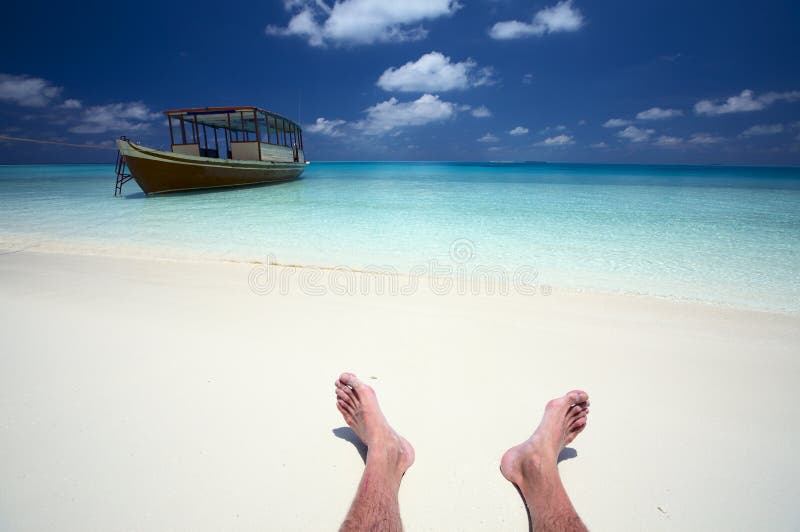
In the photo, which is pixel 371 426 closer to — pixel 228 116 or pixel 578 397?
pixel 578 397

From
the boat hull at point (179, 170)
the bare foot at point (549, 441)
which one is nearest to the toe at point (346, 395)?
the bare foot at point (549, 441)

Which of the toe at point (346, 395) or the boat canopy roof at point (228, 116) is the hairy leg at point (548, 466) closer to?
the toe at point (346, 395)

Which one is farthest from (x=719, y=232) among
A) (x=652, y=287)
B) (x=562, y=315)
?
(x=562, y=315)

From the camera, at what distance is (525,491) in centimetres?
132

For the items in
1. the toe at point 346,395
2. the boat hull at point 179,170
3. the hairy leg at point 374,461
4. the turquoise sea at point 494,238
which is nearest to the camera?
the hairy leg at point 374,461

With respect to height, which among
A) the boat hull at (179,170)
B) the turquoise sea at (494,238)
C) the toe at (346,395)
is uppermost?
the boat hull at (179,170)

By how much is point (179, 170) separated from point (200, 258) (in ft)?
37.8

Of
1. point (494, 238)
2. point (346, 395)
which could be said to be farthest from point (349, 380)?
point (494, 238)

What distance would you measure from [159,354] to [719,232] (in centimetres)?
1041

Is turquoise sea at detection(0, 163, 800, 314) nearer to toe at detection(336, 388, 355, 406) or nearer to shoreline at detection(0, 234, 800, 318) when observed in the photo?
shoreline at detection(0, 234, 800, 318)

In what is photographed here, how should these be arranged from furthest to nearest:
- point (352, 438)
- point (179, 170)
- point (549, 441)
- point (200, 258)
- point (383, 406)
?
point (179, 170) < point (200, 258) < point (383, 406) < point (352, 438) < point (549, 441)

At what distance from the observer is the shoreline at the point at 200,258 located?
3.46 meters

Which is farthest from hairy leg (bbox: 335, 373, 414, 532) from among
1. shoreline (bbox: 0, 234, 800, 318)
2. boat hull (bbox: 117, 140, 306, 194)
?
boat hull (bbox: 117, 140, 306, 194)

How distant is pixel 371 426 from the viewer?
1.53m
